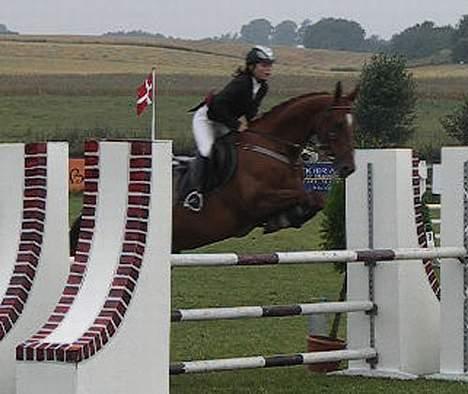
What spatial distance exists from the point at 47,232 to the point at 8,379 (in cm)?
72

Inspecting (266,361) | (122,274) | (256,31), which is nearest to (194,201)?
(266,361)

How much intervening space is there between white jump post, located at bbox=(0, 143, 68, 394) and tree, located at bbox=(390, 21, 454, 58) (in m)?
109

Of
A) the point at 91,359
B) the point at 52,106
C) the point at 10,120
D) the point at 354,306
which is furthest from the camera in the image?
the point at 52,106

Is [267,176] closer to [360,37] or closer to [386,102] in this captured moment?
[386,102]

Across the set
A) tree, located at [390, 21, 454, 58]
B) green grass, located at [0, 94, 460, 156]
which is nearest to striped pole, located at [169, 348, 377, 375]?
green grass, located at [0, 94, 460, 156]

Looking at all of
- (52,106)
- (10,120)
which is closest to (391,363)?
(10,120)

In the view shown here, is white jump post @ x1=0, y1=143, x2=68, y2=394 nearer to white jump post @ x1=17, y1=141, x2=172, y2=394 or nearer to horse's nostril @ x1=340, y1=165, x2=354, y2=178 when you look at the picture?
white jump post @ x1=17, y1=141, x2=172, y2=394

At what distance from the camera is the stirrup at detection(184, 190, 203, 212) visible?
10.4m

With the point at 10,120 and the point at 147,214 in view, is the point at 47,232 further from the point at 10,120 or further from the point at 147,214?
the point at 10,120

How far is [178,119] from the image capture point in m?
54.7

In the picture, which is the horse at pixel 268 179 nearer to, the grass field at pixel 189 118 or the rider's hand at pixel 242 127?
the rider's hand at pixel 242 127

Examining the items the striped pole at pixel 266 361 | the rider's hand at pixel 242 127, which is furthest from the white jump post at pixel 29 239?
the rider's hand at pixel 242 127

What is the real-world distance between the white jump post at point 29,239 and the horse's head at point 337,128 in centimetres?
352

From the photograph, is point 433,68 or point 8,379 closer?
point 8,379
